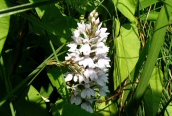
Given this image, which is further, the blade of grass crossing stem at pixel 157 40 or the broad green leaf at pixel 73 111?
the blade of grass crossing stem at pixel 157 40

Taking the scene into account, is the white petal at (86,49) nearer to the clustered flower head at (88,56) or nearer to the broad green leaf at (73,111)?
the clustered flower head at (88,56)

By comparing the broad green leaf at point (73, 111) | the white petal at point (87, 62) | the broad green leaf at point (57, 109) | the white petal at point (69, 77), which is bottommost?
the broad green leaf at point (57, 109)

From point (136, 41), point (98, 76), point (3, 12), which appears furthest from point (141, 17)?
point (3, 12)

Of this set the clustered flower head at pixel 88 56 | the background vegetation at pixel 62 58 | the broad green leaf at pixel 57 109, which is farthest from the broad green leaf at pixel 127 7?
the broad green leaf at pixel 57 109

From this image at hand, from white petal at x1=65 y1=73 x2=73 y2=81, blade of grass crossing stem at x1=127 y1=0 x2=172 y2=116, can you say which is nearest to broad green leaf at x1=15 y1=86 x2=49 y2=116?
white petal at x1=65 y1=73 x2=73 y2=81

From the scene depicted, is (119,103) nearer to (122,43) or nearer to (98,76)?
(122,43)

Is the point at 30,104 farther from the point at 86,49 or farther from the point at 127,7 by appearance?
the point at 127,7
